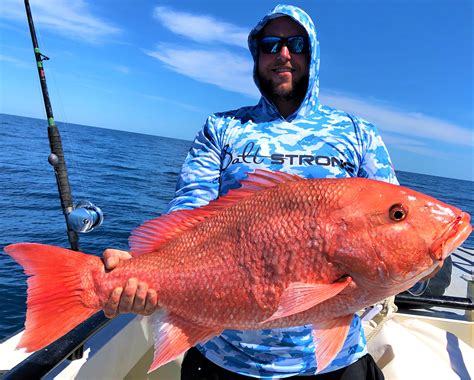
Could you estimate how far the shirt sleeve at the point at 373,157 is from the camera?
2.16 metres

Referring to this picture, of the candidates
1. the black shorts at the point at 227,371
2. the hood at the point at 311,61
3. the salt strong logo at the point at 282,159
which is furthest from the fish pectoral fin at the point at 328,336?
the hood at the point at 311,61

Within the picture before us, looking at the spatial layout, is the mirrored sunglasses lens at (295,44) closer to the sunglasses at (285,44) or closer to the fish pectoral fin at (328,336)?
the sunglasses at (285,44)

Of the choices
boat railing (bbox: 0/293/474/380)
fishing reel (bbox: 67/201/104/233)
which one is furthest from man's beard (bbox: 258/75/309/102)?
fishing reel (bbox: 67/201/104/233)

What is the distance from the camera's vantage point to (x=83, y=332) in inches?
93.0

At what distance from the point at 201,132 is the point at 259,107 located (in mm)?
421

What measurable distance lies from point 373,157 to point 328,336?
1.07m

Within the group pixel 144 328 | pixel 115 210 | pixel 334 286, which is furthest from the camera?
pixel 115 210

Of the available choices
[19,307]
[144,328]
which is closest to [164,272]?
[144,328]

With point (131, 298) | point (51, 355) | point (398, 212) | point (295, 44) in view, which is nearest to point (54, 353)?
point (51, 355)

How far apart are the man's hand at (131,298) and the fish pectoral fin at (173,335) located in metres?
0.08

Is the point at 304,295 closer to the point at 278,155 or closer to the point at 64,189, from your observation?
the point at 278,155

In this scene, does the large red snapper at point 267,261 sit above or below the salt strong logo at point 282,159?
below

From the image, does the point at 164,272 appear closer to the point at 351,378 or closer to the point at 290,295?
the point at 290,295

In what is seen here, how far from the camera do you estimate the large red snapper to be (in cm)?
149
